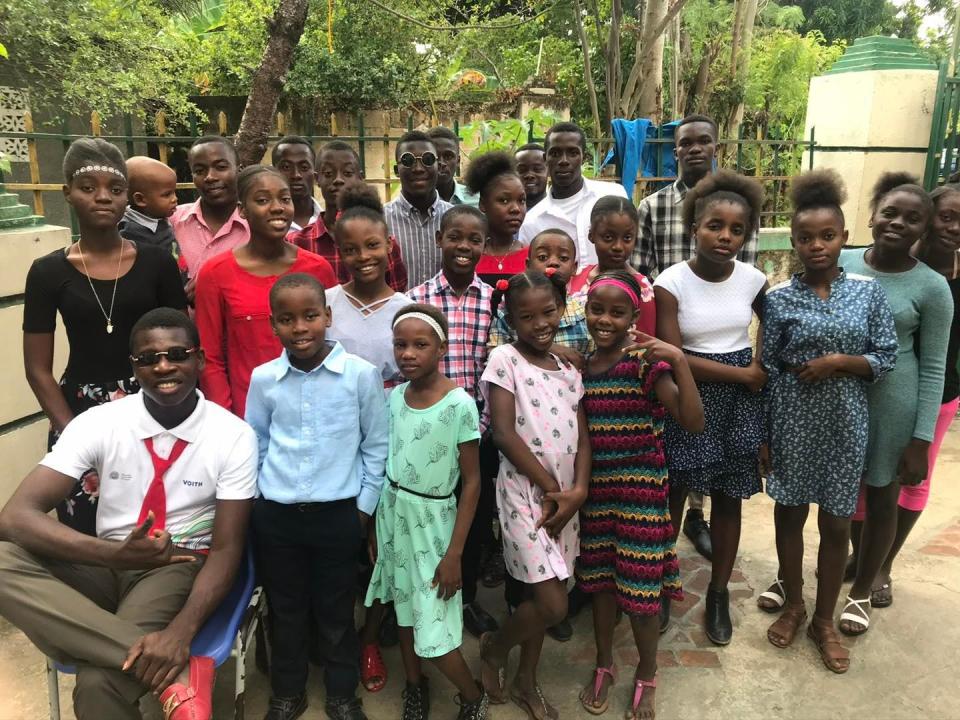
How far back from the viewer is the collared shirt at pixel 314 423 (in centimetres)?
242

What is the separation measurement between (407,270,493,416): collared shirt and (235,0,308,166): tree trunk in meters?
3.47

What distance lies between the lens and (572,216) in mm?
3727

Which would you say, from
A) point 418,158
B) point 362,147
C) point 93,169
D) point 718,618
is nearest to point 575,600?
point 718,618

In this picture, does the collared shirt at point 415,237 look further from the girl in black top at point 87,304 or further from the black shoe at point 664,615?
the black shoe at point 664,615

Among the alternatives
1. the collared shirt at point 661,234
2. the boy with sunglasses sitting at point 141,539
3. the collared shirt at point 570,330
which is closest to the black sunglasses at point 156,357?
the boy with sunglasses sitting at point 141,539

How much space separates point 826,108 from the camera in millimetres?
6570

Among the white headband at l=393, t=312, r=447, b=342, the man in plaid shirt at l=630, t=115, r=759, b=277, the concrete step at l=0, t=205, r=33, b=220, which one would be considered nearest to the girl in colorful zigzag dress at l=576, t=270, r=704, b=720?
the white headband at l=393, t=312, r=447, b=342

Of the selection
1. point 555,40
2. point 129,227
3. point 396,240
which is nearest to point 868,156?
point 396,240

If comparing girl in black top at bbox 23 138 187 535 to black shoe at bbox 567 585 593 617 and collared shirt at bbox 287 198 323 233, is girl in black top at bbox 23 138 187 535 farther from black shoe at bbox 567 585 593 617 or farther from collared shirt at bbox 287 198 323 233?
black shoe at bbox 567 585 593 617

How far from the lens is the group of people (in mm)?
2309

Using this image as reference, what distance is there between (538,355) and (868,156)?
5256mm

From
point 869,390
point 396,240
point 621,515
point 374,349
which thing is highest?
point 396,240

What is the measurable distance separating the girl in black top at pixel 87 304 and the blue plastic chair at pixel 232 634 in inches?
23.9

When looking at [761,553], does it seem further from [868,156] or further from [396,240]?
[868,156]
